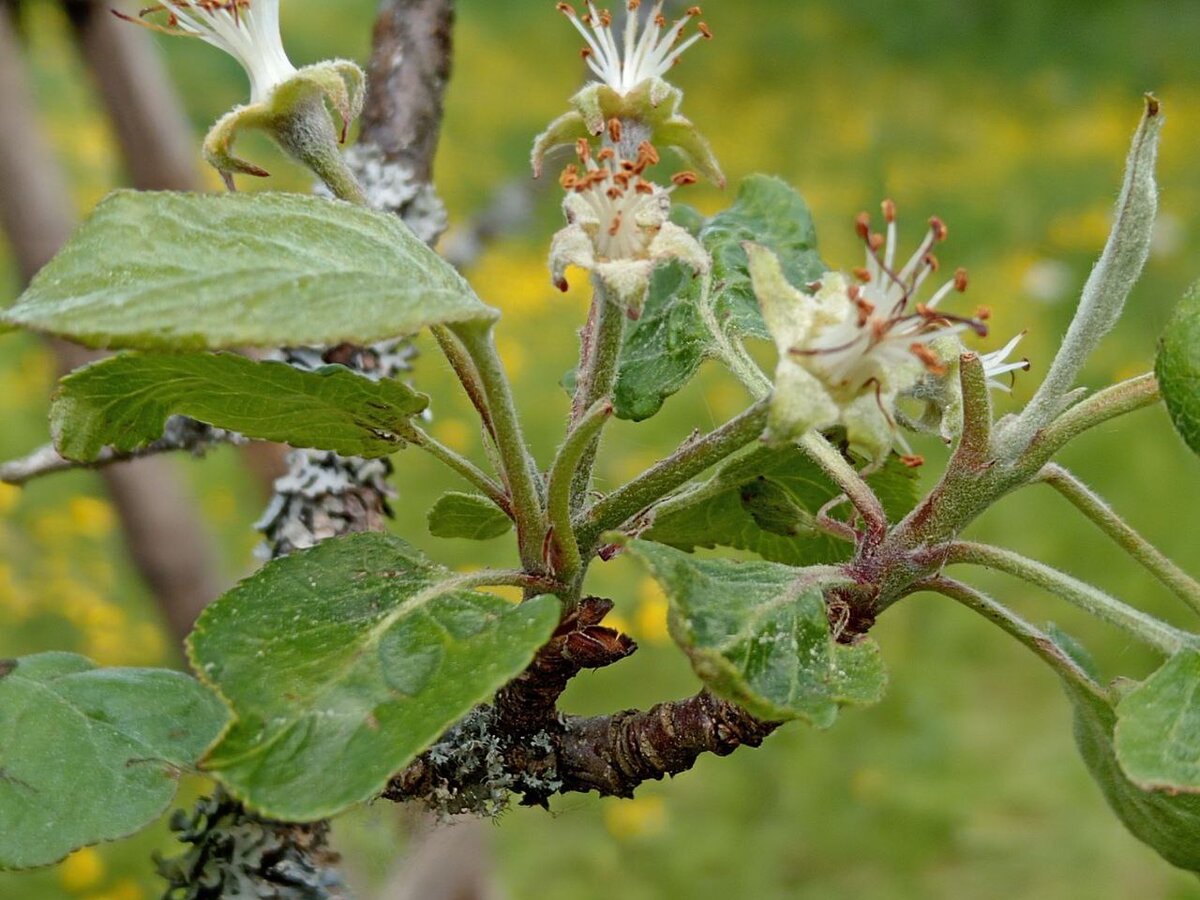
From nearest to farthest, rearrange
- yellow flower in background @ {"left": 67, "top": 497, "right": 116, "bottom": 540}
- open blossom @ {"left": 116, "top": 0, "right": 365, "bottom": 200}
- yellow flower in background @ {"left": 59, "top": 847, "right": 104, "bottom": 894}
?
open blossom @ {"left": 116, "top": 0, "right": 365, "bottom": 200} < yellow flower in background @ {"left": 59, "top": 847, "right": 104, "bottom": 894} < yellow flower in background @ {"left": 67, "top": 497, "right": 116, "bottom": 540}

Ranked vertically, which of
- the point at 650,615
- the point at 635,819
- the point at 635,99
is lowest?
the point at 635,819

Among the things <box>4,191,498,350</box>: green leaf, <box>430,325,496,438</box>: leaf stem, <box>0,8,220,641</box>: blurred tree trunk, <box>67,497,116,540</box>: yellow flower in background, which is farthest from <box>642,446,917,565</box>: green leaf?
<box>67,497,116,540</box>: yellow flower in background

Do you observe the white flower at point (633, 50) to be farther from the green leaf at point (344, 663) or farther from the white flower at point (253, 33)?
the green leaf at point (344, 663)

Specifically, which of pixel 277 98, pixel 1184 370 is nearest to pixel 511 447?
pixel 277 98

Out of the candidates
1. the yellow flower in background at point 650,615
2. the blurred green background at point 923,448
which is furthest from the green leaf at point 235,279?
the yellow flower in background at point 650,615

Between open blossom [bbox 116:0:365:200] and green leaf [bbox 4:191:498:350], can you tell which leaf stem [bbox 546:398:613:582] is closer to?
green leaf [bbox 4:191:498:350]

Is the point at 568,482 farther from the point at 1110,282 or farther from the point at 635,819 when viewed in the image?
the point at 635,819

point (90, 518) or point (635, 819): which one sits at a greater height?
point (90, 518)
